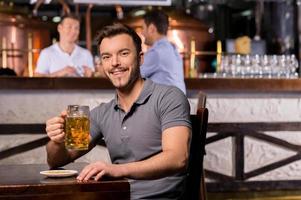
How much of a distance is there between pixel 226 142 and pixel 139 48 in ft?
8.66

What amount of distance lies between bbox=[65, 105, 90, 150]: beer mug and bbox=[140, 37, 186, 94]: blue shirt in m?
2.47

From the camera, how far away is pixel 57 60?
228 inches

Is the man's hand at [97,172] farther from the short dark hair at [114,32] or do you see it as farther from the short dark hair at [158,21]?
the short dark hair at [158,21]

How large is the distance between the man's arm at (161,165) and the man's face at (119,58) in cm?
30

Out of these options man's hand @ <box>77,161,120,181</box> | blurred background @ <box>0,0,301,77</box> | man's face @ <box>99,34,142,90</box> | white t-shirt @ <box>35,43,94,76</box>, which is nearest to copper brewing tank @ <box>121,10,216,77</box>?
blurred background @ <box>0,0,301,77</box>

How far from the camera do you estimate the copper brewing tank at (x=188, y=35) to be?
7.70 metres

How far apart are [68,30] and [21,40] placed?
194cm

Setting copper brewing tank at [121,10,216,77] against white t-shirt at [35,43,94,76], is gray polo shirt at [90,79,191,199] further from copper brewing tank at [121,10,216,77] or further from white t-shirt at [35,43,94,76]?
copper brewing tank at [121,10,216,77]

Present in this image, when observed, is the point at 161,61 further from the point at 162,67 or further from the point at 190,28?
the point at 190,28

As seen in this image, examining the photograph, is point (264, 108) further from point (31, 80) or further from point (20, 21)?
point (20, 21)

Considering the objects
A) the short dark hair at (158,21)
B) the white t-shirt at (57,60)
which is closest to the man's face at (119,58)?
the short dark hair at (158,21)

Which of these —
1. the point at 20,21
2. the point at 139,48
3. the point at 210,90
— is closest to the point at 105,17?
the point at 20,21

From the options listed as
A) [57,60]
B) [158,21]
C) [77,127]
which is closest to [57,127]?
[77,127]

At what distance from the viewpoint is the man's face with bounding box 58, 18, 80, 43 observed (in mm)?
5772
